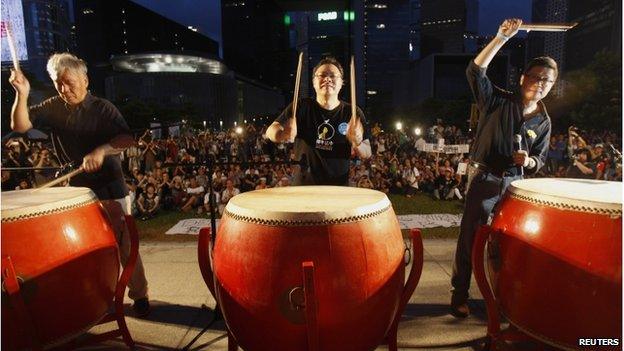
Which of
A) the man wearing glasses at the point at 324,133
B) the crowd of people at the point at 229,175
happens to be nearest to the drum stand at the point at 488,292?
the man wearing glasses at the point at 324,133

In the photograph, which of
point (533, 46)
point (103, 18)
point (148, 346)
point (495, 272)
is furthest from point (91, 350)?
point (533, 46)

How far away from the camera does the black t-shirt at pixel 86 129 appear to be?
3033mm

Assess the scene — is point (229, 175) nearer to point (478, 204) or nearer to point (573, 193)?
point (478, 204)

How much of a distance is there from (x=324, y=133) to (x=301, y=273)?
5.03 ft

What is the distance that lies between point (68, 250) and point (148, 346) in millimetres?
1086

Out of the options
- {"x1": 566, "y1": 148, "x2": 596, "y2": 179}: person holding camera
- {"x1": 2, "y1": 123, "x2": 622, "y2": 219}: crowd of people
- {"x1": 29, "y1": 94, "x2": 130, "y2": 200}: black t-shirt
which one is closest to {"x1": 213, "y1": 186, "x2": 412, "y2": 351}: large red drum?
{"x1": 29, "y1": 94, "x2": 130, "y2": 200}: black t-shirt

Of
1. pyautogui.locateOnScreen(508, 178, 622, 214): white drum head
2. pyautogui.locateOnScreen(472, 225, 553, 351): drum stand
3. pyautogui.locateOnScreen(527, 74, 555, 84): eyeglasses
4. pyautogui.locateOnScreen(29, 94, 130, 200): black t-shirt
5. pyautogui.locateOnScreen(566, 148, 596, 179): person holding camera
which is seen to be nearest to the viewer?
pyautogui.locateOnScreen(508, 178, 622, 214): white drum head

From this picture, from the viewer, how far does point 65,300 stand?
206 cm

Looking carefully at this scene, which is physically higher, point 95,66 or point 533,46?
point 533,46

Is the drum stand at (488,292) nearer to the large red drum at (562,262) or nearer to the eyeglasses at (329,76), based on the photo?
the large red drum at (562,262)

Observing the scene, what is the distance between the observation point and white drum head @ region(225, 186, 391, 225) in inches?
75.0

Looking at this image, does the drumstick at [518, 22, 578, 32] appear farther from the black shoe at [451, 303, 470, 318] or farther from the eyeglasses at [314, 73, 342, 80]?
the black shoe at [451, 303, 470, 318]

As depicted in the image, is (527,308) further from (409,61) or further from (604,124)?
(409,61)

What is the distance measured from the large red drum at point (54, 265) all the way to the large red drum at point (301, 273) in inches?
27.4
